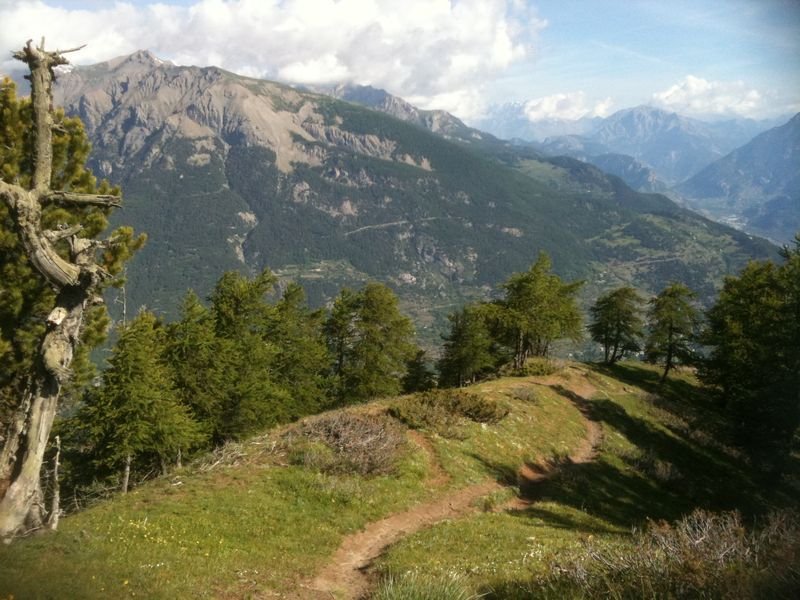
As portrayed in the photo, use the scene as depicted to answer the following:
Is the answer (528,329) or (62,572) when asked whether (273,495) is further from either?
(528,329)

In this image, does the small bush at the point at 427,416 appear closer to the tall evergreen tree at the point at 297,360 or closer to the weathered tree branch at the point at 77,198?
the tall evergreen tree at the point at 297,360

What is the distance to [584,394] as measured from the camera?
168ft

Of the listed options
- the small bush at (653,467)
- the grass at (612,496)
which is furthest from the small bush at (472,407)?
the small bush at (653,467)

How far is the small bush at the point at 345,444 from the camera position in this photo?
22.6 metres

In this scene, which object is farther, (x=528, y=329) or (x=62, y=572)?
(x=528, y=329)

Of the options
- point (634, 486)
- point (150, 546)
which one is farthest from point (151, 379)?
point (634, 486)

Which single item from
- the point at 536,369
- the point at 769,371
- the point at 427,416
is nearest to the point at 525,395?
the point at 427,416

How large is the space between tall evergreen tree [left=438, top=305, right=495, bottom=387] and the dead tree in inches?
2141

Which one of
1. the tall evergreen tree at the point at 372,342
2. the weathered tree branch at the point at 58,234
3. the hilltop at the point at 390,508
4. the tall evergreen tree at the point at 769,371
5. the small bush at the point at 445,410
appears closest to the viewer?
the weathered tree branch at the point at 58,234

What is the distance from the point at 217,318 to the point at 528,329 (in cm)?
3418

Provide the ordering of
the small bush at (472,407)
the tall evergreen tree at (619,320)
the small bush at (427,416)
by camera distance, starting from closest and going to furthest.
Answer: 1. the small bush at (427,416)
2. the small bush at (472,407)
3. the tall evergreen tree at (619,320)

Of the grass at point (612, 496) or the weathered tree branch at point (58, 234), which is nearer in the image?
the weathered tree branch at point (58, 234)

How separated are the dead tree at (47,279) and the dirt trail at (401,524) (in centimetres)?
710

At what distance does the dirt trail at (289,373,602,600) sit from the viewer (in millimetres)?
14680
